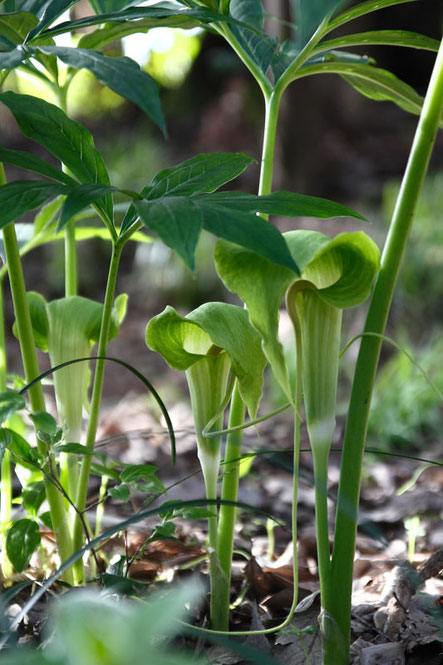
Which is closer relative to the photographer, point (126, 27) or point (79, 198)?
point (79, 198)

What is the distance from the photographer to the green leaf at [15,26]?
0.51 metres

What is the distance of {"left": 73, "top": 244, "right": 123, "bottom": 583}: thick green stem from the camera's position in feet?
1.66

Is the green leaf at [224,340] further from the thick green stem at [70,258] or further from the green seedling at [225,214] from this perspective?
the thick green stem at [70,258]

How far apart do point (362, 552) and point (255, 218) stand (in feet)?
2.35

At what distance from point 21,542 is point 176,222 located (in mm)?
307

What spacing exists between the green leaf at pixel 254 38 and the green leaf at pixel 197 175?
137 mm

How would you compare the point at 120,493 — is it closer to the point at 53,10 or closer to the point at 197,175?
the point at 197,175

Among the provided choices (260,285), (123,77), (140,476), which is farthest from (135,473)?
(123,77)

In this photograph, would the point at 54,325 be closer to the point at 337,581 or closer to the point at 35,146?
the point at 337,581

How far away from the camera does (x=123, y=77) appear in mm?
382

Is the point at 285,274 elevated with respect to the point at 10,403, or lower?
elevated

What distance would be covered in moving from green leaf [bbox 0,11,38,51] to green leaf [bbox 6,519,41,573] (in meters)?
0.39

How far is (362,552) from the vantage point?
3.14 ft

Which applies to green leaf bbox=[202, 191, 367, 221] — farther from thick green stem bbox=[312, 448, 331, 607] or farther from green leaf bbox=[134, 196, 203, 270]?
thick green stem bbox=[312, 448, 331, 607]
